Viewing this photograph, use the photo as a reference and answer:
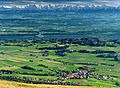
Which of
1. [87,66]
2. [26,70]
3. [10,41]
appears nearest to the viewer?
[26,70]

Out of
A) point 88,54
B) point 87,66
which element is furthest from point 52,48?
point 87,66

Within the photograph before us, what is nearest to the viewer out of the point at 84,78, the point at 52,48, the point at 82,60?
the point at 84,78

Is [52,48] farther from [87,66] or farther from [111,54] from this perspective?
[87,66]

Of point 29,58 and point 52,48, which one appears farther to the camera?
point 52,48

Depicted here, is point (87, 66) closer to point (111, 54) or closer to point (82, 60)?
point (82, 60)

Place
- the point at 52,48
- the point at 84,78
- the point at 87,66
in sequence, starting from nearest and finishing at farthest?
1. the point at 84,78
2. the point at 87,66
3. the point at 52,48

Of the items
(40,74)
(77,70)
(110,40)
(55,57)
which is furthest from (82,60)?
(110,40)
